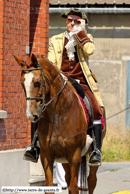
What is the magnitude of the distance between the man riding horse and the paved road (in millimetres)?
2088

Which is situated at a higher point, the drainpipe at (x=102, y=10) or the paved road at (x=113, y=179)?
the drainpipe at (x=102, y=10)

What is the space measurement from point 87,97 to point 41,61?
1.41 m

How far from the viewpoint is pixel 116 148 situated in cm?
1309

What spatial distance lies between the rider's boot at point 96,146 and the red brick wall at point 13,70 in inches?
79.9

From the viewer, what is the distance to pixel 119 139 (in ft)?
45.1

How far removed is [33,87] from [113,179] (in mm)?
5199

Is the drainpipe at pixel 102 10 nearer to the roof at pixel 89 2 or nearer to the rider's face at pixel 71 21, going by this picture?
the roof at pixel 89 2

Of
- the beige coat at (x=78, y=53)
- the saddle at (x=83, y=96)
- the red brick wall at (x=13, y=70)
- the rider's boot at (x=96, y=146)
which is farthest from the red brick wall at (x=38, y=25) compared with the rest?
the rider's boot at (x=96, y=146)

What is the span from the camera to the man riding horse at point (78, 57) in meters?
7.32

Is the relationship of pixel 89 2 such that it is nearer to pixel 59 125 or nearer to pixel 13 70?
pixel 13 70

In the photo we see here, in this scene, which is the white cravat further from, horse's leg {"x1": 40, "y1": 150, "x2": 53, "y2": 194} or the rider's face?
horse's leg {"x1": 40, "y1": 150, "x2": 53, "y2": 194}

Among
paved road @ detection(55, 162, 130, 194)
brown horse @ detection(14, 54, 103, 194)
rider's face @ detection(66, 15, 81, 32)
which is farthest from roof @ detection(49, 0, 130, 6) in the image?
brown horse @ detection(14, 54, 103, 194)

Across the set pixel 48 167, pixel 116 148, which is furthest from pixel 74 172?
pixel 116 148

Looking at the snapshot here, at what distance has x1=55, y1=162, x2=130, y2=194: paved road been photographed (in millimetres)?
9257
